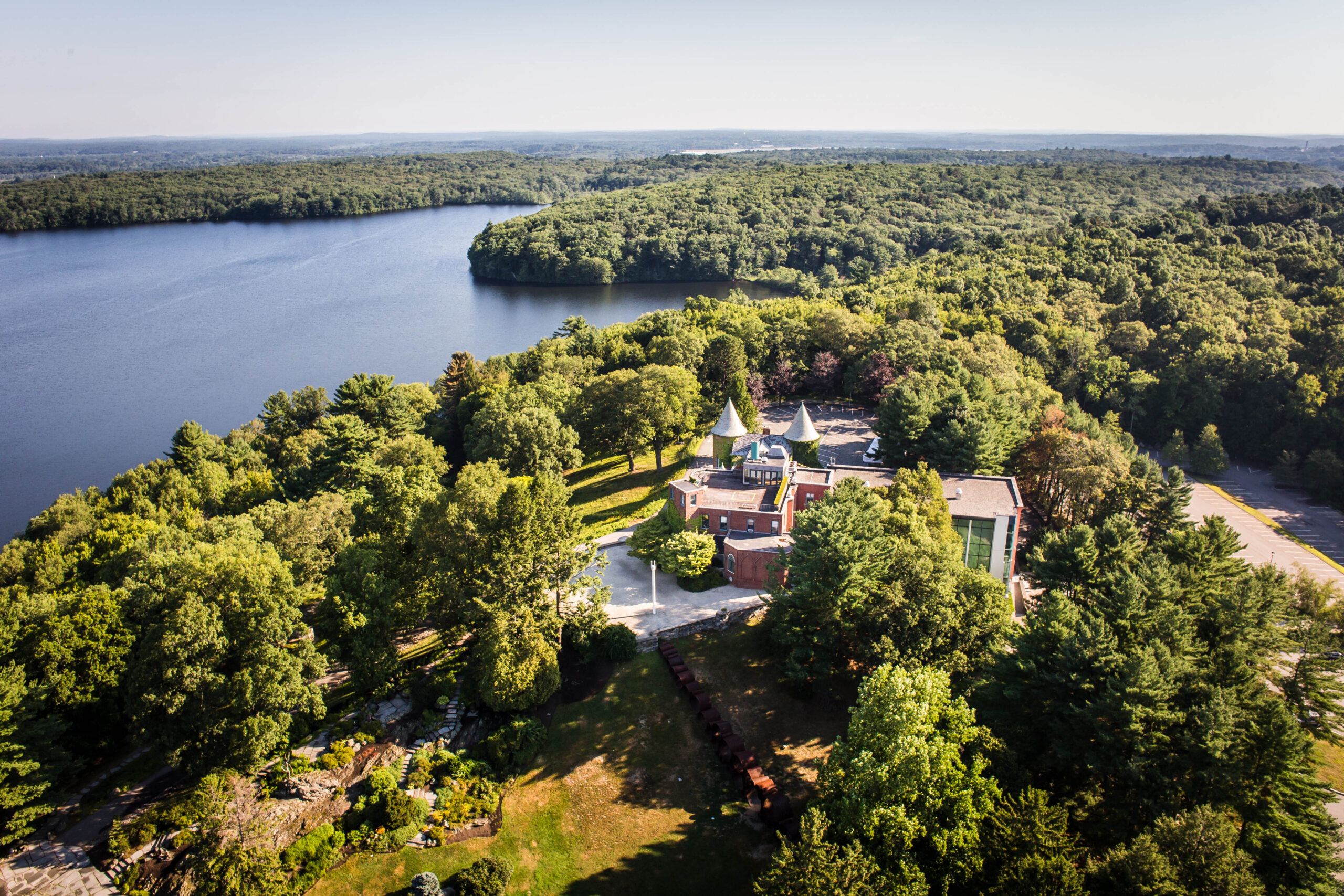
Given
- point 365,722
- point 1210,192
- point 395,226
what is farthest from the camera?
point 395,226

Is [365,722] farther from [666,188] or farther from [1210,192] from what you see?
[1210,192]

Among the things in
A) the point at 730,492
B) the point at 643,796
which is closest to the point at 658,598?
the point at 730,492

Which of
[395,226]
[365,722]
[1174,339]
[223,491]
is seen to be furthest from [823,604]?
[395,226]

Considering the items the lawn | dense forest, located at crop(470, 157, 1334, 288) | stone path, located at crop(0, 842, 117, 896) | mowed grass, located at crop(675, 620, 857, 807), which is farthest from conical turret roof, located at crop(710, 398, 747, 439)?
dense forest, located at crop(470, 157, 1334, 288)

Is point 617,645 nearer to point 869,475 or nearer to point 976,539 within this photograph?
point 869,475

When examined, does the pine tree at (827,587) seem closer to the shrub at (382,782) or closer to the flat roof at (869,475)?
the flat roof at (869,475)

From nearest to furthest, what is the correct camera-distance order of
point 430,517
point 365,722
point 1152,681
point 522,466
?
point 1152,681 < point 365,722 < point 430,517 < point 522,466

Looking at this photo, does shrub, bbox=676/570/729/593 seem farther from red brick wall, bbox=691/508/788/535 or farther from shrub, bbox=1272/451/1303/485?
shrub, bbox=1272/451/1303/485
